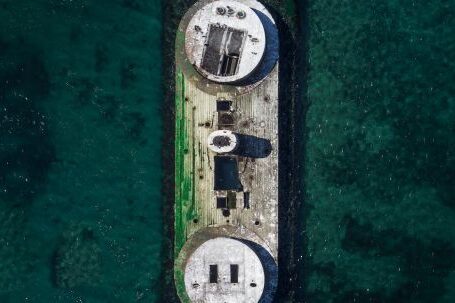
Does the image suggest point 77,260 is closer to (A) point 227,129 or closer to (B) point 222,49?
(A) point 227,129

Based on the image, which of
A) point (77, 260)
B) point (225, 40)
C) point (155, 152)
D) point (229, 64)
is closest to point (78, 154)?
point (155, 152)

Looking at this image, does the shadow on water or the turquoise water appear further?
the shadow on water

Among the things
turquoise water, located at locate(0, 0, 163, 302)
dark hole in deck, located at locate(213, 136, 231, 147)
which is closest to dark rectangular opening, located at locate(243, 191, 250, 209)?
dark hole in deck, located at locate(213, 136, 231, 147)

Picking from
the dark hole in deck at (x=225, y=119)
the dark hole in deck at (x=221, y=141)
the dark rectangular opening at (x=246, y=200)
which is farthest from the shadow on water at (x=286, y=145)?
the dark hole in deck at (x=221, y=141)

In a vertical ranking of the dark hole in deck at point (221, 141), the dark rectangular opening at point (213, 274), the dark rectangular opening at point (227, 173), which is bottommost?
the dark rectangular opening at point (213, 274)

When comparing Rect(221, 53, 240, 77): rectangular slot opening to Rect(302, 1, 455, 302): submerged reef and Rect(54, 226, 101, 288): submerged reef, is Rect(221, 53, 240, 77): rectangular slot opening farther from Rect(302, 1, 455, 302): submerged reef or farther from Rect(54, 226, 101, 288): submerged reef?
Rect(54, 226, 101, 288): submerged reef

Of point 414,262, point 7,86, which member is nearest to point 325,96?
point 414,262

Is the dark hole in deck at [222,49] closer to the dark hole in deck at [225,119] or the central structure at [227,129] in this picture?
the central structure at [227,129]
